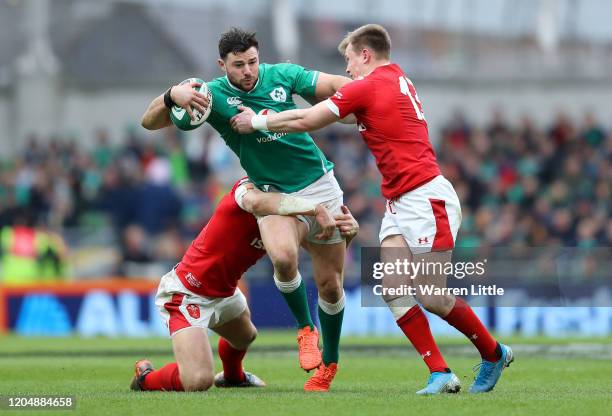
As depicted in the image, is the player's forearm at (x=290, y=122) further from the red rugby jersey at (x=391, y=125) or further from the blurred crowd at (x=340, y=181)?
the blurred crowd at (x=340, y=181)

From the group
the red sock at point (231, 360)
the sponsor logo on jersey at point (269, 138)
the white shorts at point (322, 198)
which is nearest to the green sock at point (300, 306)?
the white shorts at point (322, 198)

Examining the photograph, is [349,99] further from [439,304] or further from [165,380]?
[165,380]

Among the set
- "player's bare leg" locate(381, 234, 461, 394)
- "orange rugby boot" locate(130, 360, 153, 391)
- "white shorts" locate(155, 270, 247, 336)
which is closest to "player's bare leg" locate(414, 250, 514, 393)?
"player's bare leg" locate(381, 234, 461, 394)

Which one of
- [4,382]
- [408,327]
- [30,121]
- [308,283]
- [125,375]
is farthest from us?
[30,121]

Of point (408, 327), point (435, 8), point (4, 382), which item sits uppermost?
point (435, 8)

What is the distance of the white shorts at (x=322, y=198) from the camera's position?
9.52 metres

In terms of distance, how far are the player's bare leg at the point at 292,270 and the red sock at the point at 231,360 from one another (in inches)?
27.3

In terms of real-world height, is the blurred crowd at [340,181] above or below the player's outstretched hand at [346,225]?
below

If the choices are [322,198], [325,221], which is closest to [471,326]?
[325,221]

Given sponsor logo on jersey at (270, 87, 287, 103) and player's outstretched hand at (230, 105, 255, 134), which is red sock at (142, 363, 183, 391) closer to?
player's outstretched hand at (230, 105, 255, 134)

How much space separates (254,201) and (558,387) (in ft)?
8.79

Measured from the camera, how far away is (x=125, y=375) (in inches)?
439

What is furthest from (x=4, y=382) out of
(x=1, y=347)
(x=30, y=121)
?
(x=30, y=121)

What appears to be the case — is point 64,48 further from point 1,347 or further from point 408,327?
point 408,327
